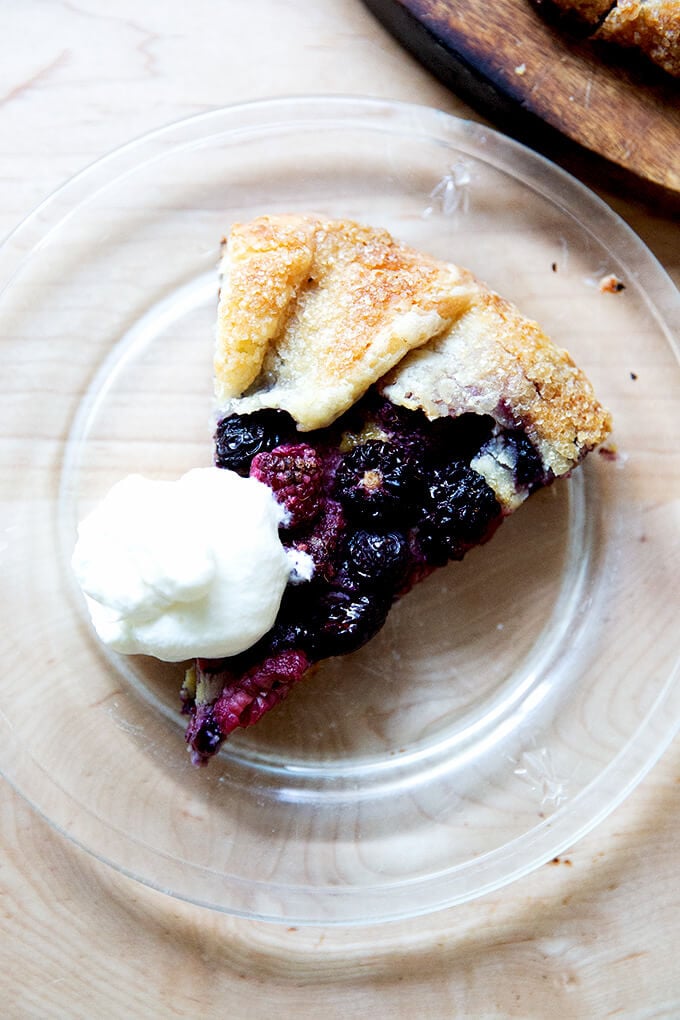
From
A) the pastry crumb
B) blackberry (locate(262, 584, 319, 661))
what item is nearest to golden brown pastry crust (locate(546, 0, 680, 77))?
the pastry crumb

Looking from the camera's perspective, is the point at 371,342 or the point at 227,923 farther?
the point at 227,923

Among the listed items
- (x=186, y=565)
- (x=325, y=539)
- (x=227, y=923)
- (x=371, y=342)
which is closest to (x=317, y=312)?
(x=371, y=342)

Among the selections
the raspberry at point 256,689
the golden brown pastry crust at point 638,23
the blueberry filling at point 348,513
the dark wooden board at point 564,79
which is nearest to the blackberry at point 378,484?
the blueberry filling at point 348,513

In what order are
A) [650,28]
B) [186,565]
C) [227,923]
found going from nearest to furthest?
[186,565], [650,28], [227,923]

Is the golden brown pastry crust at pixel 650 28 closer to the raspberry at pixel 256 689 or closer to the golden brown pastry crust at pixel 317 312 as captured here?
the golden brown pastry crust at pixel 317 312

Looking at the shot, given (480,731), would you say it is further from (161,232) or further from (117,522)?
(161,232)

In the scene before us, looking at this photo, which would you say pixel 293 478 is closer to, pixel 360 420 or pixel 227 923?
pixel 360 420

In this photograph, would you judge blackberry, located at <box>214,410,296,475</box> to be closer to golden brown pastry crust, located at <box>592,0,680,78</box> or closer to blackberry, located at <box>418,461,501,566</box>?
blackberry, located at <box>418,461,501,566</box>
